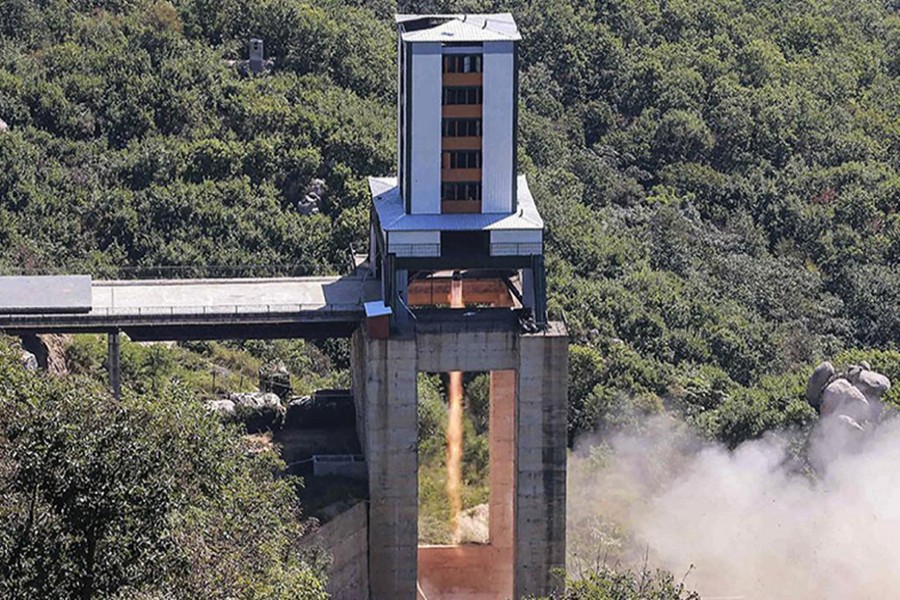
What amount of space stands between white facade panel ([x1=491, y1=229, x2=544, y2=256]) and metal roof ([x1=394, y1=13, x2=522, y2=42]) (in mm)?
7489

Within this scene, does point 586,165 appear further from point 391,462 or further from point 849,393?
point 391,462

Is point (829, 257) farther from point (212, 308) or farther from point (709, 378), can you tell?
point (212, 308)

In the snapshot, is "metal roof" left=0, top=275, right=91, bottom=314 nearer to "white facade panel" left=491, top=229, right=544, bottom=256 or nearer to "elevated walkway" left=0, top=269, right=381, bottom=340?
"elevated walkway" left=0, top=269, right=381, bottom=340

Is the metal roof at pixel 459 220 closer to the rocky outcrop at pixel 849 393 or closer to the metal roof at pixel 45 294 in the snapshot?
the metal roof at pixel 45 294

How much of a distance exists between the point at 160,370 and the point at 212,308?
39.9 feet

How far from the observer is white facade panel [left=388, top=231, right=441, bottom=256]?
73.2 meters

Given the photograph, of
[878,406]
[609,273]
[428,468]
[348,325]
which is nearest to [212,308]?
[348,325]

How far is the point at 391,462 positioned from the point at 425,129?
13.1m

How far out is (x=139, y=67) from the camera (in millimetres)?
115125

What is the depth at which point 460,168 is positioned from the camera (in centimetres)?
7469

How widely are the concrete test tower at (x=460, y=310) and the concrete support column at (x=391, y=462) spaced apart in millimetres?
40

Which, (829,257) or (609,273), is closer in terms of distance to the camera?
(609,273)

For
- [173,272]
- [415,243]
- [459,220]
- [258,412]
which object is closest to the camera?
[415,243]

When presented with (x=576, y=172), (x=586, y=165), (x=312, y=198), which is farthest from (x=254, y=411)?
(x=586, y=165)
